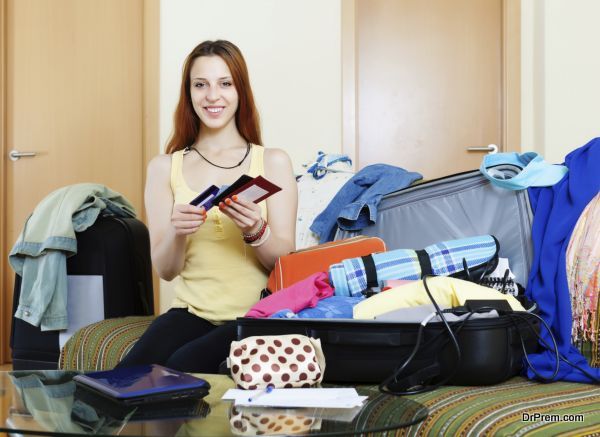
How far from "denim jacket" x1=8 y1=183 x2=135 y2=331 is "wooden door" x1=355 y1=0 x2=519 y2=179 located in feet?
5.11

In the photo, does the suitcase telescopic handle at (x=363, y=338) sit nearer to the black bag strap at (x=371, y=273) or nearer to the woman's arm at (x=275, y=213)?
the black bag strap at (x=371, y=273)

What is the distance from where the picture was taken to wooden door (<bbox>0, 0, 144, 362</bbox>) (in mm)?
3803

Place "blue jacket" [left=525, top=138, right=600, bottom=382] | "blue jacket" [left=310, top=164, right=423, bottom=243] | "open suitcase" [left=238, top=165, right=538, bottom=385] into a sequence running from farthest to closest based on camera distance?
"blue jacket" [left=310, top=164, right=423, bottom=243]
"blue jacket" [left=525, top=138, right=600, bottom=382]
"open suitcase" [left=238, top=165, right=538, bottom=385]

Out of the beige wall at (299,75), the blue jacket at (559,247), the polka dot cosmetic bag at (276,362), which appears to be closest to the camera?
the polka dot cosmetic bag at (276,362)

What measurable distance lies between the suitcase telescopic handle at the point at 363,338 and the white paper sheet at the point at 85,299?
1.31 metres

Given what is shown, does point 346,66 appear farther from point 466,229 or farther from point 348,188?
point 466,229

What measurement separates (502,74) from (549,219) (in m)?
2.11

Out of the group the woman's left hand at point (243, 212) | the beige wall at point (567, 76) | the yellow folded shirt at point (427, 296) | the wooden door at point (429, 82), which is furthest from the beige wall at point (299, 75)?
the yellow folded shirt at point (427, 296)

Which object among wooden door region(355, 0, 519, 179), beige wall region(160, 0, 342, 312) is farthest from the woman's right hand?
wooden door region(355, 0, 519, 179)

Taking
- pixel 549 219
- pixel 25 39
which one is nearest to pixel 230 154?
pixel 549 219

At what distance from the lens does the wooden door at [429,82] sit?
3648 millimetres

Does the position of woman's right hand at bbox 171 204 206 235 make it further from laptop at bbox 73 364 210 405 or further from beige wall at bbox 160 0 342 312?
beige wall at bbox 160 0 342 312

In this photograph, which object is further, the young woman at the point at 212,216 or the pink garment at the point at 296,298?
the young woman at the point at 212,216

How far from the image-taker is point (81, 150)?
3.82m
